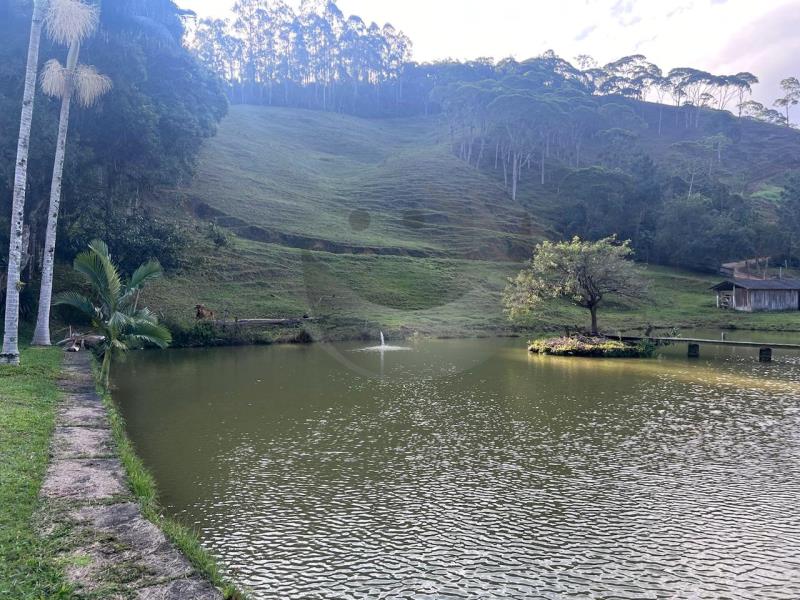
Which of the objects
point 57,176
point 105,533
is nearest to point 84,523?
point 105,533

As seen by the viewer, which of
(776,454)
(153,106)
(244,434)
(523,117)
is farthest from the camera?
(523,117)

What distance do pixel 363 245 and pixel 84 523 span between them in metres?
59.7

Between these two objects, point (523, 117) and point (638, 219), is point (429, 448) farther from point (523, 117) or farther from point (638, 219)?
point (523, 117)

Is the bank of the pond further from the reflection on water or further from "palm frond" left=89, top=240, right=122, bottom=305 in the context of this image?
"palm frond" left=89, top=240, right=122, bottom=305

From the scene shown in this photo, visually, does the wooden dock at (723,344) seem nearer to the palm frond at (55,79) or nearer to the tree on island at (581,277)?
the tree on island at (581,277)

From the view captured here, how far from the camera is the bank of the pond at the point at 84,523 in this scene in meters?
6.30

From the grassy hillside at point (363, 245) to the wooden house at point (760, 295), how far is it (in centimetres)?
302

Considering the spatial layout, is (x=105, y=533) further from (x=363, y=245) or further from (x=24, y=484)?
(x=363, y=245)

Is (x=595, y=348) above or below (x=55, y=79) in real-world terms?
below

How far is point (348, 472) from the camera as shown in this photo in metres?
12.0

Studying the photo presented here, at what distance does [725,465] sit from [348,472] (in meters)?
7.99

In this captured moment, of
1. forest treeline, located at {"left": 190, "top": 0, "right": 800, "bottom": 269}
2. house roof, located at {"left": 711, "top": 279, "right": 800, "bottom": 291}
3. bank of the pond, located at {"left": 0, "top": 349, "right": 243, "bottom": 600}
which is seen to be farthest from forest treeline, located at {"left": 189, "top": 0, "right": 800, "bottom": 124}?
bank of the pond, located at {"left": 0, "top": 349, "right": 243, "bottom": 600}

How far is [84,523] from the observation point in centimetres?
790

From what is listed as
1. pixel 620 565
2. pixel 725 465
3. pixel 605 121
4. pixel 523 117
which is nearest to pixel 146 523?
pixel 620 565
